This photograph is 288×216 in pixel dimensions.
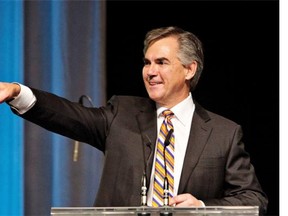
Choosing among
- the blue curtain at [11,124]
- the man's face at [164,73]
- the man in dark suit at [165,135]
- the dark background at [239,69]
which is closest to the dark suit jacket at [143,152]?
the man in dark suit at [165,135]

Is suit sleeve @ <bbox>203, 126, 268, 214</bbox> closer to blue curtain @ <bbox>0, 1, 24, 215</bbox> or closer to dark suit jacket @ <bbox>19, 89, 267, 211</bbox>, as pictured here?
dark suit jacket @ <bbox>19, 89, 267, 211</bbox>

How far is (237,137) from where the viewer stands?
278 cm

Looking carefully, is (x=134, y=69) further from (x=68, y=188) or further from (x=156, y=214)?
(x=156, y=214)

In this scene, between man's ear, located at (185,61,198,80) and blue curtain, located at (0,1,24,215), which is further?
blue curtain, located at (0,1,24,215)

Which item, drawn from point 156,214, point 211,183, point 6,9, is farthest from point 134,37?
point 156,214

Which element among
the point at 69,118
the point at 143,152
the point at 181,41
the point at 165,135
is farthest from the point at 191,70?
the point at 69,118

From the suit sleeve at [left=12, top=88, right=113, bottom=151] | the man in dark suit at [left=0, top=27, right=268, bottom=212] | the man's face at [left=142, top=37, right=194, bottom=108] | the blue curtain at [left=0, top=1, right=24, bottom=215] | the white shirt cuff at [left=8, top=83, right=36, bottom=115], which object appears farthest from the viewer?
the blue curtain at [left=0, top=1, right=24, bottom=215]

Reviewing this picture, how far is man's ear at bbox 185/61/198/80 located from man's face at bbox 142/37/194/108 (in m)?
0.03

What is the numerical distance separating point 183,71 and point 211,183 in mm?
523

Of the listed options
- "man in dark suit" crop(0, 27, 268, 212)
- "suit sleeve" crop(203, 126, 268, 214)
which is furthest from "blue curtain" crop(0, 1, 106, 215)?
"suit sleeve" crop(203, 126, 268, 214)

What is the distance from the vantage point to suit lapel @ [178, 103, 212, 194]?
2.63m

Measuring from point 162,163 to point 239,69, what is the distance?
5.06ft

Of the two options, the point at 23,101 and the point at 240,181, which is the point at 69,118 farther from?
the point at 240,181

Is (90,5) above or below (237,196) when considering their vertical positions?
above
